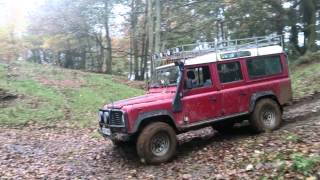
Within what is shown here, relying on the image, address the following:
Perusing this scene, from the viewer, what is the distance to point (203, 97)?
10734 millimetres

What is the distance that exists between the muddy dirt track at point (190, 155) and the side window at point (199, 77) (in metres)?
1.54

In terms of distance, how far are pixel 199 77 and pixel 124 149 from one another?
2.71 m

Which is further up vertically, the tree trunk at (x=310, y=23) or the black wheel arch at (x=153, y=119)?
the tree trunk at (x=310, y=23)

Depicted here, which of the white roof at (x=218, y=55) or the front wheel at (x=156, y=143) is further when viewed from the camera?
the white roof at (x=218, y=55)

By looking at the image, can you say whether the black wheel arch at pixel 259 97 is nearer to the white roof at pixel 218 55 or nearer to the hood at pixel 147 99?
Result: the white roof at pixel 218 55

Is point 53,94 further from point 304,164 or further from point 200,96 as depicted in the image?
point 304,164

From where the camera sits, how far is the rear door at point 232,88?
1111 centimetres

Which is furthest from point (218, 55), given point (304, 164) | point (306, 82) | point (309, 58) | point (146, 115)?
point (309, 58)

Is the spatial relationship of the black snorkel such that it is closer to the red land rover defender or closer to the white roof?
the red land rover defender

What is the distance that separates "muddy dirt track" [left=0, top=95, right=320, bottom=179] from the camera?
8.10 meters

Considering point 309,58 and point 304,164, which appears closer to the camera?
point 304,164

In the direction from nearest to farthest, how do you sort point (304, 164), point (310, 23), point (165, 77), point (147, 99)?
point (304, 164) → point (147, 99) → point (165, 77) → point (310, 23)

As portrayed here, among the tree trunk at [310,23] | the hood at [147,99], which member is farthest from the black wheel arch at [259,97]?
the tree trunk at [310,23]

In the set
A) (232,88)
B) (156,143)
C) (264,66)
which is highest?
(264,66)
